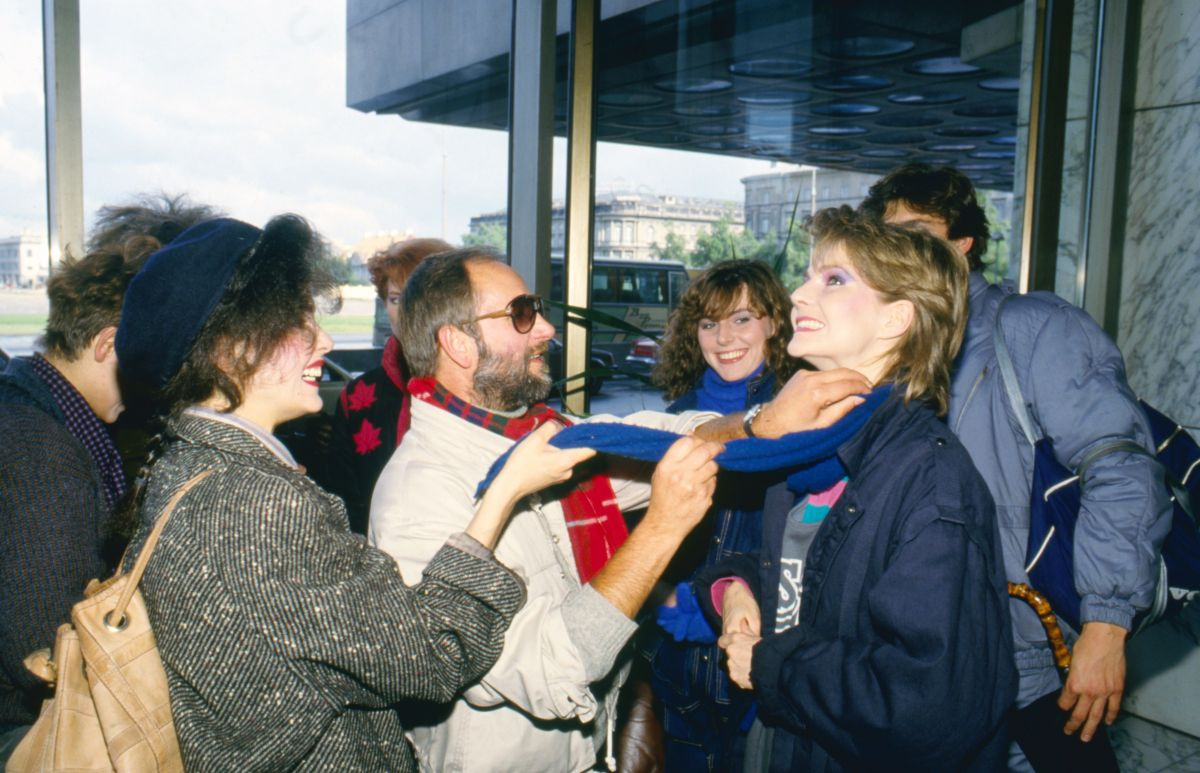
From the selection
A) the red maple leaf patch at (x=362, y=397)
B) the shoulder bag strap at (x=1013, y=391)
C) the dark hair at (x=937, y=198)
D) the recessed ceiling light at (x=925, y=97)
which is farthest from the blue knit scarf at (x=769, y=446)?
the recessed ceiling light at (x=925, y=97)

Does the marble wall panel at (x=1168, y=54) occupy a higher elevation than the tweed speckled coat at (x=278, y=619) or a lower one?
higher

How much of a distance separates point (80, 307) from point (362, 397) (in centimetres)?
106

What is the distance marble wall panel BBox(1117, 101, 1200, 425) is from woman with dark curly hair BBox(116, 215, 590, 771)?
3.73m

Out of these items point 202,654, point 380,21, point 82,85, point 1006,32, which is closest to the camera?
point 202,654

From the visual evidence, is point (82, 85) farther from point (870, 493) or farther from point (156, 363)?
point (870, 493)

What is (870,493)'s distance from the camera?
1452mm

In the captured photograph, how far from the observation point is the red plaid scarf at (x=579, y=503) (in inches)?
71.3

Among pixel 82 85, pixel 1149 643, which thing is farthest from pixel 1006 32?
pixel 82 85

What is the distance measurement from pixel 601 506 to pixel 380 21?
250cm

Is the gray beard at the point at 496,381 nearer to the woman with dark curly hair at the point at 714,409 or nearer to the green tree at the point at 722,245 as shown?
the woman with dark curly hair at the point at 714,409

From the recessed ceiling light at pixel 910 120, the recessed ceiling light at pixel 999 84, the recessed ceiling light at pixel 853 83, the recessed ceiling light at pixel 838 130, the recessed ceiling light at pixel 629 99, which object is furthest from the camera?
the recessed ceiling light at pixel 838 130

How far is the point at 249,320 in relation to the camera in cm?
142

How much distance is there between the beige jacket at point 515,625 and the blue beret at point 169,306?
1.52ft

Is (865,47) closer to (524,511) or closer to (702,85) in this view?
(702,85)
